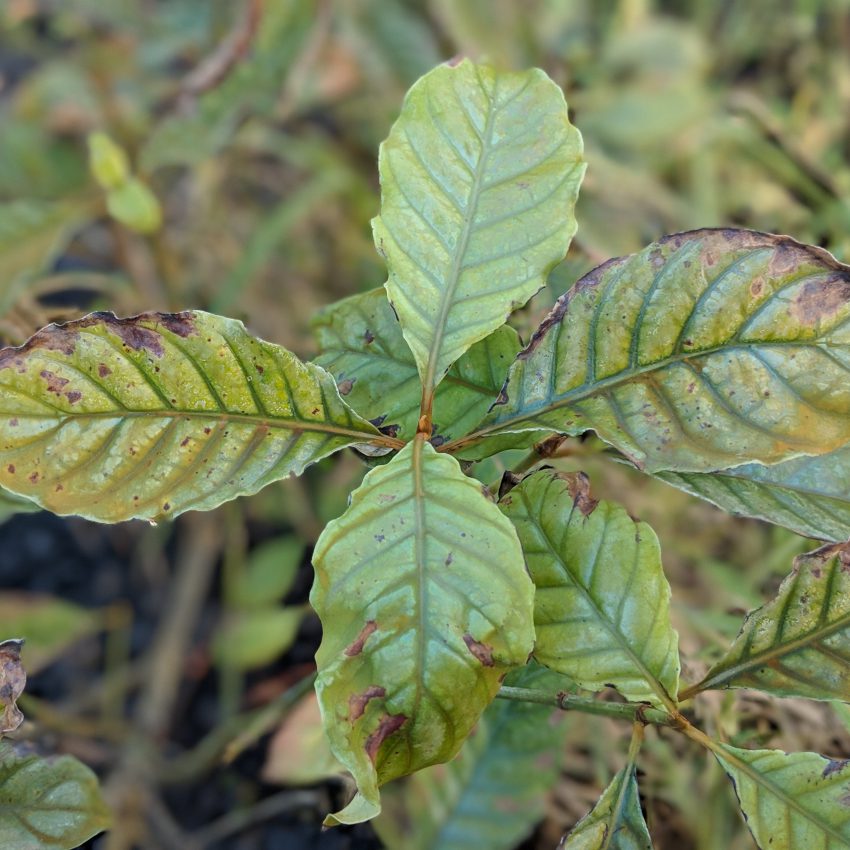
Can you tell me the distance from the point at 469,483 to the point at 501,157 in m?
0.26

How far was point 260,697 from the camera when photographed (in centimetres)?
141

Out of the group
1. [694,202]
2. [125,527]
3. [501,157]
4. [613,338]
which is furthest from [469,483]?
[694,202]

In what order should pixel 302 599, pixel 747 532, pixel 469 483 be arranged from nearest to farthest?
pixel 469 483 < pixel 302 599 < pixel 747 532

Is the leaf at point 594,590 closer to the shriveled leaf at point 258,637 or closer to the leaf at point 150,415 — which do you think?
the leaf at point 150,415

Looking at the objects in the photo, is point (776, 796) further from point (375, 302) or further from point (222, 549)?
point (222, 549)

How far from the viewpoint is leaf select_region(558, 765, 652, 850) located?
62 cm

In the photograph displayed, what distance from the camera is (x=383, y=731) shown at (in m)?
0.55

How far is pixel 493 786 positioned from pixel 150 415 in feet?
2.19

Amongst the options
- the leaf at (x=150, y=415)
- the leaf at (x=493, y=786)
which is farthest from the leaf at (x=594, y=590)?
the leaf at (x=493, y=786)

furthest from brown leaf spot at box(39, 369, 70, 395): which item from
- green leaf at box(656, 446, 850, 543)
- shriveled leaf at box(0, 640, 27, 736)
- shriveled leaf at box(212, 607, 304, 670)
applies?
shriveled leaf at box(212, 607, 304, 670)

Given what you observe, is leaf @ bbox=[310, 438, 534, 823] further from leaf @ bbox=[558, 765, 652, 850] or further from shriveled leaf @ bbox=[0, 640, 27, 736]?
shriveled leaf @ bbox=[0, 640, 27, 736]

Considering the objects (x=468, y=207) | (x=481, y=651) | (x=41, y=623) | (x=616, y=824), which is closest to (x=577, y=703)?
(x=616, y=824)

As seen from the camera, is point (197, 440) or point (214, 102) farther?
point (214, 102)

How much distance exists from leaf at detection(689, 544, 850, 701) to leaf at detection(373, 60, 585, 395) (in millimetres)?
301
